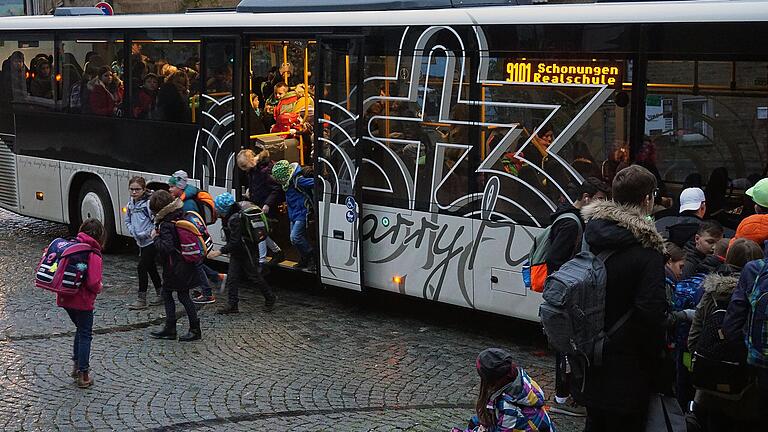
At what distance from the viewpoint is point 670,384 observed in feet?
17.1

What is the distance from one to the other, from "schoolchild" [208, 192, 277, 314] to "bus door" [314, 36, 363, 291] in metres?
0.63

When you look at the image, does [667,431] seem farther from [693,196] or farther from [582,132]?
[582,132]

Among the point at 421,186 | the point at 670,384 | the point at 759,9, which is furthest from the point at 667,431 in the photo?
the point at 421,186

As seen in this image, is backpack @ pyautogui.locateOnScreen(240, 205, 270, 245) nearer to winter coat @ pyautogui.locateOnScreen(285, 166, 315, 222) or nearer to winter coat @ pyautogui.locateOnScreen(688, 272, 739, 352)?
winter coat @ pyautogui.locateOnScreen(285, 166, 315, 222)

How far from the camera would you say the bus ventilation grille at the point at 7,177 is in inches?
605

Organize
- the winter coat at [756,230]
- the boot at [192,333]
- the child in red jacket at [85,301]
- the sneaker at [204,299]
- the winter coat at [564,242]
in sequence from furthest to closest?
1. the sneaker at [204,299]
2. the boot at [192,333]
3. the child in red jacket at [85,301]
4. the winter coat at [564,242]
5. the winter coat at [756,230]

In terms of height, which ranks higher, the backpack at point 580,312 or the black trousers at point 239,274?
the backpack at point 580,312

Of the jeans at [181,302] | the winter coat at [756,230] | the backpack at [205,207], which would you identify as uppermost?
the winter coat at [756,230]

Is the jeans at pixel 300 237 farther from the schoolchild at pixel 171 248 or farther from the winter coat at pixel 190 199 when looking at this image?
the schoolchild at pixel 171 248

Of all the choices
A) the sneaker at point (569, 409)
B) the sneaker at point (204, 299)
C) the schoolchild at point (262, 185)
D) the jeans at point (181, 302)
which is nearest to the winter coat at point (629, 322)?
the sneaker at point (569, 409)

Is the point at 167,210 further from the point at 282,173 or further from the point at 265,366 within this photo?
the point at 282,173

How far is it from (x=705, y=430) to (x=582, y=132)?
10.8ft

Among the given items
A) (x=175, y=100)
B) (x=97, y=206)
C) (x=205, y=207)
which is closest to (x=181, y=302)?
(x=205, y=207)

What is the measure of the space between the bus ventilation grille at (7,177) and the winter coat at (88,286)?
7.49 meters
